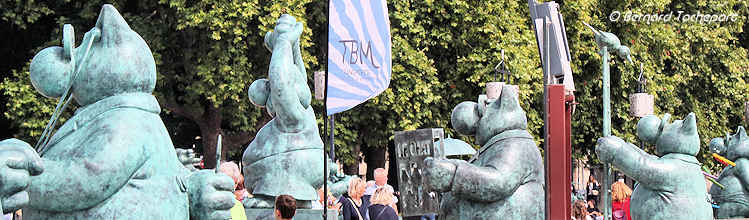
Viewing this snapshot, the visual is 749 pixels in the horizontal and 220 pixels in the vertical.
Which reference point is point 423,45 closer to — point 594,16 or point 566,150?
point 594,16

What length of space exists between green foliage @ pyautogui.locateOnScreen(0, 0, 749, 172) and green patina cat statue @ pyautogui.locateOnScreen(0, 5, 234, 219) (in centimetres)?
1402

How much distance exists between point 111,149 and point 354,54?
3.13 metres

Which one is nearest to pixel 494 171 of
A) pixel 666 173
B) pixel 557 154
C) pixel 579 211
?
pixel 557 154

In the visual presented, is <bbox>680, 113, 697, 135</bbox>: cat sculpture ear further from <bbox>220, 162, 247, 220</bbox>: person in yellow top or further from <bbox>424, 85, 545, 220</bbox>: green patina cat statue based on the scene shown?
<bbox>220, 162, 247, 220</bbox>: person in yellow top

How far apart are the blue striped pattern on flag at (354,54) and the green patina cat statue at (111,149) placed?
2.49m

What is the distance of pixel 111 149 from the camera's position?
4543mm

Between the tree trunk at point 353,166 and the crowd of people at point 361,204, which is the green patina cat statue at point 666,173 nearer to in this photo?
the crowd of people at point 361,204

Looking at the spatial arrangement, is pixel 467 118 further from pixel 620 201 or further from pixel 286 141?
pixel 620 201

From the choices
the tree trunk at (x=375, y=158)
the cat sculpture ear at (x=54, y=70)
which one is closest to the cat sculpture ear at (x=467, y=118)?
the cat sculpture ear at (x=54, y=70)

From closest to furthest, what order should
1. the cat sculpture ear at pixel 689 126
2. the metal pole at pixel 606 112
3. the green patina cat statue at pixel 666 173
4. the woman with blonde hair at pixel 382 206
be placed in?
the metal pole at pixel 606 112 → the green patina cat statue at pixel 666 173 → the cat sculpture ear at pixel 689 126 → the woman with blonde hair at pixel 382 206

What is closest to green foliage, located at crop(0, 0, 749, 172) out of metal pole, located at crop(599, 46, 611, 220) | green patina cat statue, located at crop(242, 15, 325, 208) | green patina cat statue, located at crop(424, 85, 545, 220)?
green patina cat statue, located at crop(242, 15, 325, 208)

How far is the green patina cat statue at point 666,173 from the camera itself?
8648mm

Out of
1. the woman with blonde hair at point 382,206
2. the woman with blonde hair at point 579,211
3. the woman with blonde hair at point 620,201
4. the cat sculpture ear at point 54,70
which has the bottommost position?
the woman with blonde hair at point 579,211

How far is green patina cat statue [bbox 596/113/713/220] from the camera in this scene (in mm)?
8648
